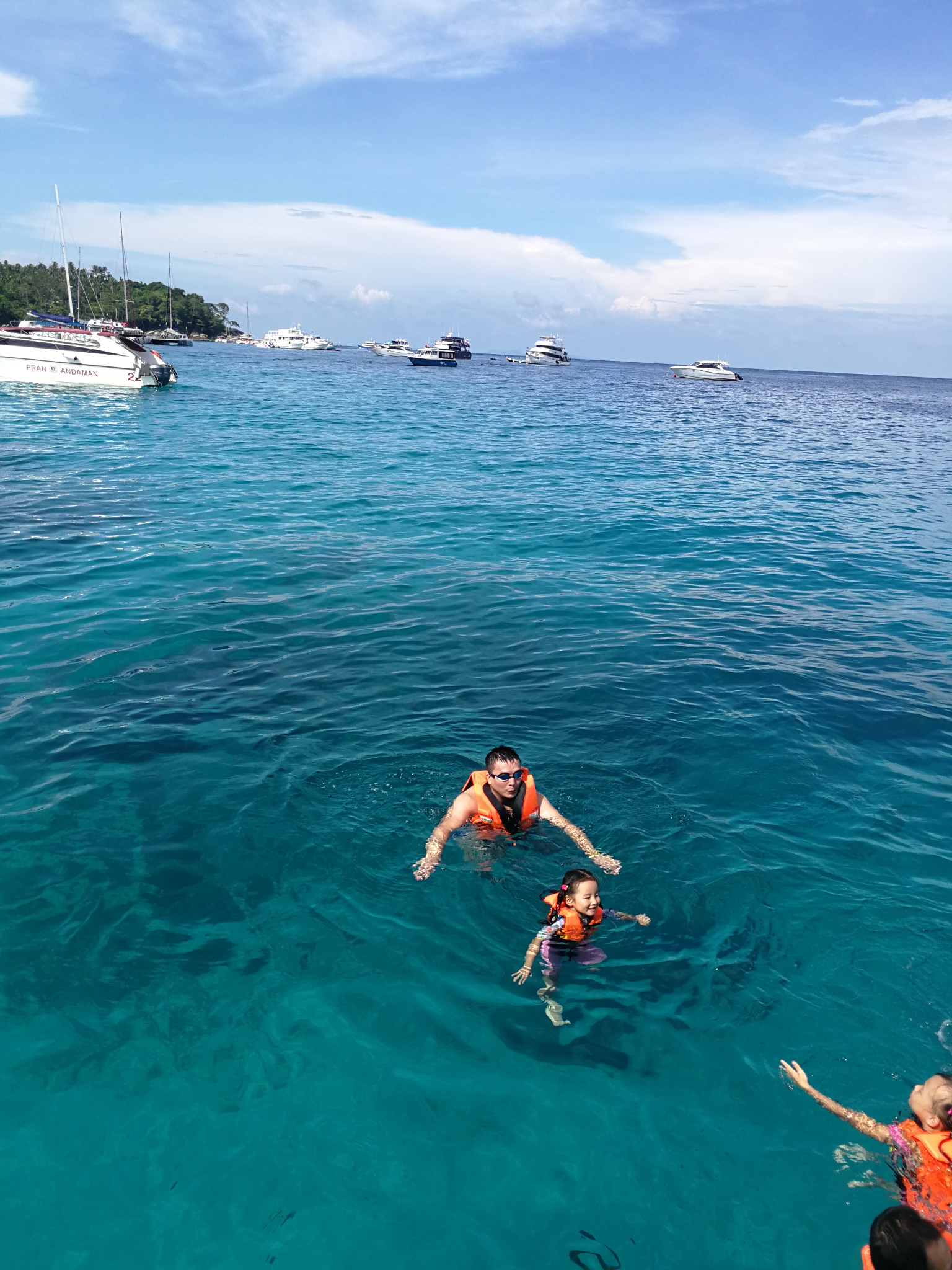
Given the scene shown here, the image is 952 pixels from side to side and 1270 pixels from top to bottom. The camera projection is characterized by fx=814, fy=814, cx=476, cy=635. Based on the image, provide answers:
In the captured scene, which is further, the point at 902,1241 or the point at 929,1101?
the point at 929,1101

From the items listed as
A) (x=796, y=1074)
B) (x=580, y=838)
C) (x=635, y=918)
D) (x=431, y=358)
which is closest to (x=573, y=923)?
(x=635, y=918)

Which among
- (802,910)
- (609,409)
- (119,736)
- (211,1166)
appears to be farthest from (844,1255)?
(609,409)

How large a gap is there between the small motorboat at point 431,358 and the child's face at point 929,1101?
5065 inches

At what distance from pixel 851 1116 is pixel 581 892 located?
86.5 inches

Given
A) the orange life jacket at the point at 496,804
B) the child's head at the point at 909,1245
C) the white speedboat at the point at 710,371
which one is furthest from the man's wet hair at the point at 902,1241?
the white speedboat at the point at 710,371

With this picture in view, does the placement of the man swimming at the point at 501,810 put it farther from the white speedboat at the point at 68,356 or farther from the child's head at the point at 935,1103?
the white speedboat at the point at 68,356

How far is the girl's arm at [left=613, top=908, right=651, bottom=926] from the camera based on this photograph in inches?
268

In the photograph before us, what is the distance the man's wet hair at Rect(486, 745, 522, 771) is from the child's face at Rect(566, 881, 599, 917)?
1.50m

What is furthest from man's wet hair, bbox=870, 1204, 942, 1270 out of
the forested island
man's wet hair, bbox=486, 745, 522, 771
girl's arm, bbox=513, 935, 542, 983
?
the forested island

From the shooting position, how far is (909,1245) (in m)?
3.66

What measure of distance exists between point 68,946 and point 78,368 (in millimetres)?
52269

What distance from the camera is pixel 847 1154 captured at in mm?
5305

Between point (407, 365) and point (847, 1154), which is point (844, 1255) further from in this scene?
point (407, 365)

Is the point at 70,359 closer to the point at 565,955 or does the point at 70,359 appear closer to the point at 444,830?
the point at 444,830
